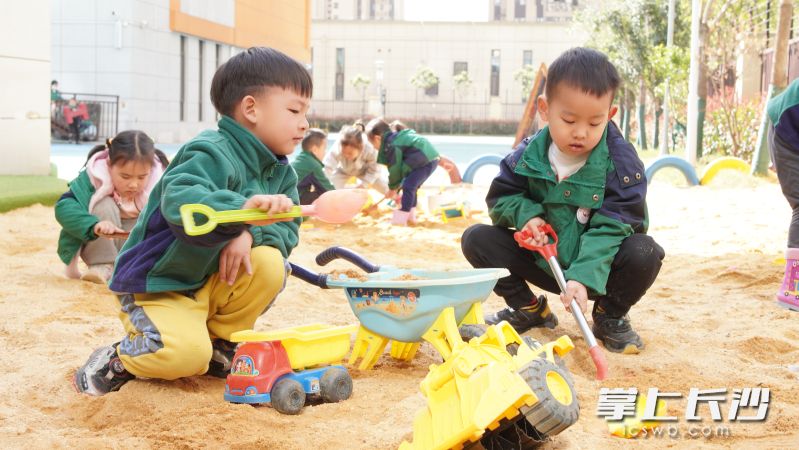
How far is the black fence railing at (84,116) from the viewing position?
16.8 metres

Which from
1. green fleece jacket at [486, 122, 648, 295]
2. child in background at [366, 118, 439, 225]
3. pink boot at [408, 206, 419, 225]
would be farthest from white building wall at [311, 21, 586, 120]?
green fleece jacket at [486, 122, 648, 295]

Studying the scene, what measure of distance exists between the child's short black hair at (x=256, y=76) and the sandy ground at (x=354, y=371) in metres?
0.77

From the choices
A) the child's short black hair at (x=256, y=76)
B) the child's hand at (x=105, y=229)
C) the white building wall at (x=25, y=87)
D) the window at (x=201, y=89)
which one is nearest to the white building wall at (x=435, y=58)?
the window at (x=201, y=89)

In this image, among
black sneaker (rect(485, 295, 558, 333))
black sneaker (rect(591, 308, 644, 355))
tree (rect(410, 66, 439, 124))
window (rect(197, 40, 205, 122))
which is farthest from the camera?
tree (rect(410, 66, 439, 124))

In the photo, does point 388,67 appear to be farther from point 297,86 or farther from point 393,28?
point 297,86

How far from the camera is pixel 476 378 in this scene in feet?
5.32

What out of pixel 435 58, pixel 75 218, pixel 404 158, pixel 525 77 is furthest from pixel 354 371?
pixel 435 58

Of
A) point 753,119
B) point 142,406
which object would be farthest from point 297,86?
point 753,119

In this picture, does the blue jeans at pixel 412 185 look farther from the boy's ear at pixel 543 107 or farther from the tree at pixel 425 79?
the tree at pixel 425 79

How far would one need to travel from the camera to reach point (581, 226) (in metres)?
2.77

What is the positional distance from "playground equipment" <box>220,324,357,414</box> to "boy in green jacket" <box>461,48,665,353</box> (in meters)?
0.75

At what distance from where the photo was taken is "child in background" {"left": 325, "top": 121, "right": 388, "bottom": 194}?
23.5 ft

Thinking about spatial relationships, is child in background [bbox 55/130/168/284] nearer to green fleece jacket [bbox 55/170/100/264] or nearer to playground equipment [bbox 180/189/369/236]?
green fleece jacket [bbox 55/170/100/264]

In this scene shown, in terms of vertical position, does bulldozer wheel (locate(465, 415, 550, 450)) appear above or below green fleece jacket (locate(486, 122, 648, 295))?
below
